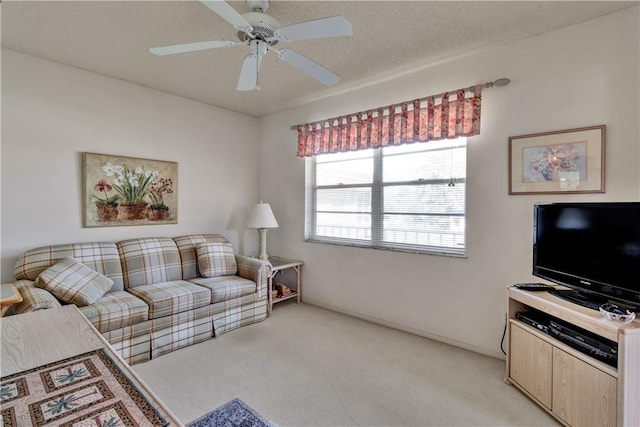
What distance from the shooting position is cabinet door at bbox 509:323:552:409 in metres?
1.92

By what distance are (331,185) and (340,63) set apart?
1441 mm

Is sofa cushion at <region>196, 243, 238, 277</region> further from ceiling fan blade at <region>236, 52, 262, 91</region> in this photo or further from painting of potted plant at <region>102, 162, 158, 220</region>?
ceiling fan blade at <region>236, 52, 262, 91</region>

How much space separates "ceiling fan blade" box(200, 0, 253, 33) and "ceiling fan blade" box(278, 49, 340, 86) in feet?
0.88

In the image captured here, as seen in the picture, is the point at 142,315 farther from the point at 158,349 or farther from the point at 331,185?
the point at 331,185

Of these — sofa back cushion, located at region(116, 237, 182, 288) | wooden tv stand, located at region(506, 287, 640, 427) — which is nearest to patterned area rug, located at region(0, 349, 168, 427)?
wooden tv stand, located at region(506, 287, 640, 427)

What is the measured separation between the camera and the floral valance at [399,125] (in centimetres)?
270

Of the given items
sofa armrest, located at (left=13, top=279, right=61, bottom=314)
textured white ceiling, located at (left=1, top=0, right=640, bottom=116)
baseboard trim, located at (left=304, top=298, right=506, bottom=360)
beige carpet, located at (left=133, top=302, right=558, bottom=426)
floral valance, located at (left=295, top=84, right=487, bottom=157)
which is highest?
textured white ceiling, located at (left=1, top=0, right=640, bottom=116)

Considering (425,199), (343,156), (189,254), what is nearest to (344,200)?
(343,156)

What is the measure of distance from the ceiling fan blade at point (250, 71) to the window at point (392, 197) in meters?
1.65

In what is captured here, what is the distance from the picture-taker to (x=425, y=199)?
3.10 metres

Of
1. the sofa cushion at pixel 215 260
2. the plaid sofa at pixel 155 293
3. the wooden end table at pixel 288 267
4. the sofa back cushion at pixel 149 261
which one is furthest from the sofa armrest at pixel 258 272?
the sofa back cushion at pixel 149 261

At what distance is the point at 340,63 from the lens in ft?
9.43

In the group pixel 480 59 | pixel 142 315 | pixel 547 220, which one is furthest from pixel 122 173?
pixel 547 220

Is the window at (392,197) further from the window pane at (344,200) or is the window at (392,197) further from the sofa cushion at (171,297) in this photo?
the sofa cushion at (171,297)
